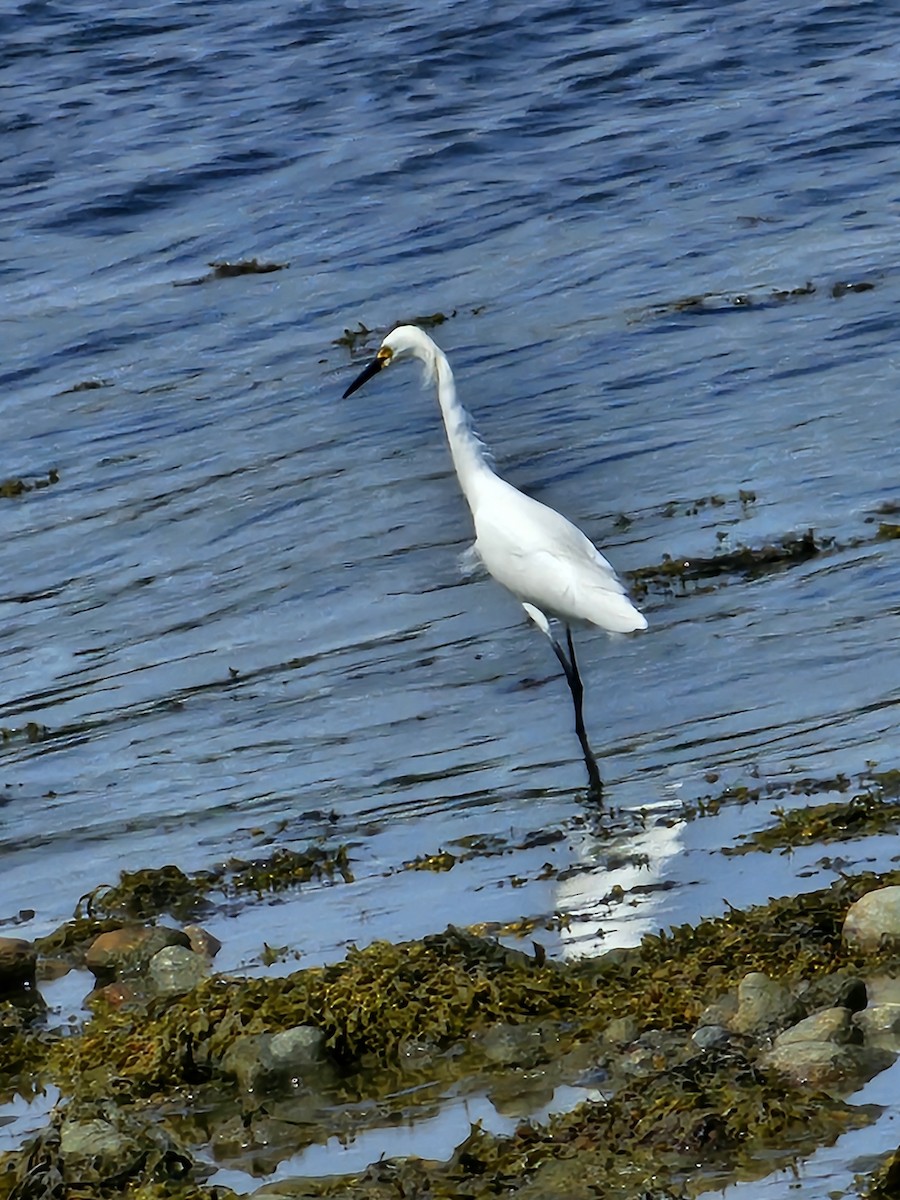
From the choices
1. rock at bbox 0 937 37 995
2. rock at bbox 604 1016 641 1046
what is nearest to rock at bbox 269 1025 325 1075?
rock at bbox 604 1016 641 1046

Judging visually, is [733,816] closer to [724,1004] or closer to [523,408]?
[724,1004]

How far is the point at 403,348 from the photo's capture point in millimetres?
8914

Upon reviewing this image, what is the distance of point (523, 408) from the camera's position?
42.1 feet

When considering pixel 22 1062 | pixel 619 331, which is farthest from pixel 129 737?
pixel 619 331

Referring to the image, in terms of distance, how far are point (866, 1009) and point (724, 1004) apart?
1.05 ft

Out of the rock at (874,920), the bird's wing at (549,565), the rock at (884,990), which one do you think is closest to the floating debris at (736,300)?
the bird's wing at (549,565)

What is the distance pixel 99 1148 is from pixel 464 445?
5157mm

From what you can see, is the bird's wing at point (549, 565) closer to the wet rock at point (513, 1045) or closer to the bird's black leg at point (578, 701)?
the bird's black leg at point (578, 701)

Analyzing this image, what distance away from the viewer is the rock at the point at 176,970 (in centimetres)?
529

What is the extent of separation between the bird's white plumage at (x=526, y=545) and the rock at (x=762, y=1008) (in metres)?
3.40

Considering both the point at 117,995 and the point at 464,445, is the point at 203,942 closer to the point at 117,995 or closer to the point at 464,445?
the point at 117,995

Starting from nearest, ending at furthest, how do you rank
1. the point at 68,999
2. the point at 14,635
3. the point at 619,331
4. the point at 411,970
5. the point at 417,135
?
1. the point at 411,970
2. the point at 68,999
3. the point at 14,635
4. the point at 619,331
5. the point at 417,135

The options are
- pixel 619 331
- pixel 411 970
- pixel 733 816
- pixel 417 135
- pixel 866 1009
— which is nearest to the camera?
pixel 866 1009

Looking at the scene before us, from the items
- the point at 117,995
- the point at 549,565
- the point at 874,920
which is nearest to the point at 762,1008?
the point at 874,920
